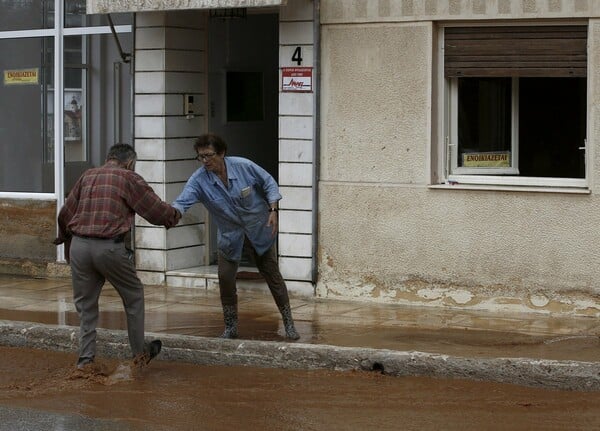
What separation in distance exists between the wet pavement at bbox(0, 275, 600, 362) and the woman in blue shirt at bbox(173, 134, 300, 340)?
1.95 ft

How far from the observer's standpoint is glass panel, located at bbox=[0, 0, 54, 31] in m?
14.3

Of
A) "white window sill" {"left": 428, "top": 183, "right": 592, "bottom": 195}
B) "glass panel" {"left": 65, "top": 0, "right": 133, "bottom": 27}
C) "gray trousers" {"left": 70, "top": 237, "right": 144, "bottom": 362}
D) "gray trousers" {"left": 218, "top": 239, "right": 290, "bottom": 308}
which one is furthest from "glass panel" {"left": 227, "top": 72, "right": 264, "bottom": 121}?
"gray trousers" {"left": 70, "top": 237, "right": 144, "bottom": 362}

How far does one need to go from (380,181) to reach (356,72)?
3.65 ft

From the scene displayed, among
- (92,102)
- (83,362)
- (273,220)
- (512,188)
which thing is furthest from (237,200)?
(92,102)

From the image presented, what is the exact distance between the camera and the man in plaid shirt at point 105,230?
9.02 metres

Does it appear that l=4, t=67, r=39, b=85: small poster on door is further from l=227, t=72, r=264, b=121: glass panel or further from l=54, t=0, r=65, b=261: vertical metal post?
l=227, t=72, r=264, b=121: glass panel

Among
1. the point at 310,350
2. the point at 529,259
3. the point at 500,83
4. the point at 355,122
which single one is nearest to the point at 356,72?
the point at 355,122

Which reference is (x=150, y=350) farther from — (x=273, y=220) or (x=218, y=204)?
(x=273, y=220)

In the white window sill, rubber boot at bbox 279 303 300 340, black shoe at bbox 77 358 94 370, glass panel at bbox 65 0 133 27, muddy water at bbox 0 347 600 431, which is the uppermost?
glass panel at bbox 65 0 133 27

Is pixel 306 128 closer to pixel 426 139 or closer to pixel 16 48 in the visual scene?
pixel 426 139

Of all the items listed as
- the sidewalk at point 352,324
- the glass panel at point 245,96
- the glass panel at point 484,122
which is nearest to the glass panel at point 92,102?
the glass panel at point 245,96

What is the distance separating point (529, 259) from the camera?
11406 millimetres

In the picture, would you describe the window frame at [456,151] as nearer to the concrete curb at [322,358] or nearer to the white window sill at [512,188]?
the white window sill at [512,188]

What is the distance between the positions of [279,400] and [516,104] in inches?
179
